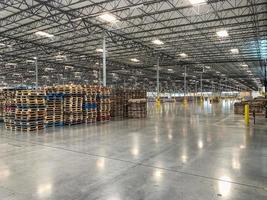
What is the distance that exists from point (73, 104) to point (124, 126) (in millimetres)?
3655

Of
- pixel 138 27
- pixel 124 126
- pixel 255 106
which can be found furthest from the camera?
pixel 255 106

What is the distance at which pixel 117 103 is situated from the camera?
18.6 meters

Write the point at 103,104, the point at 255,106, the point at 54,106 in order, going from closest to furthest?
the point at 54,106
the point at 103,104
the point at 255,106

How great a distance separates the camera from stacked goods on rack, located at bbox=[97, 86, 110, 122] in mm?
15766

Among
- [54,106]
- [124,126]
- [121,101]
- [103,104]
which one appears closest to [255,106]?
[121,101]

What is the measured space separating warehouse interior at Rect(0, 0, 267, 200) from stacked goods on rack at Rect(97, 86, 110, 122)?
75mm

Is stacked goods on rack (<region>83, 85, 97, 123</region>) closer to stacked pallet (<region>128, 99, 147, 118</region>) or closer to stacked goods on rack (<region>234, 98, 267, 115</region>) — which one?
stacked pallet (<region>128, 99, 147, 118</region>)

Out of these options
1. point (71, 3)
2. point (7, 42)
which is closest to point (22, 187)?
point (71, 3)

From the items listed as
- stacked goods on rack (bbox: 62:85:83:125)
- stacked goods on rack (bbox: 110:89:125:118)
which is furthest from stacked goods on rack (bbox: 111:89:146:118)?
stacked goods on rack (bbox: 62:85:83:125)

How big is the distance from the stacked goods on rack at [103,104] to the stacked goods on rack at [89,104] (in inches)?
19.4

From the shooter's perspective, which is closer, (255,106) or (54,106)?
(54,106)

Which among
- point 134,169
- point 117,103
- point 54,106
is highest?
point 117,103

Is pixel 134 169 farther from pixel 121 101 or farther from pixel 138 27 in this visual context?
pixel 138 27

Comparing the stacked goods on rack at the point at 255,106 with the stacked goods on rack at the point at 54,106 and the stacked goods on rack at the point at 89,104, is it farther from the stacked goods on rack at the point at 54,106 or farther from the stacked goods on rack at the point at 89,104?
the stacked goods on rack at the point at 54,106
